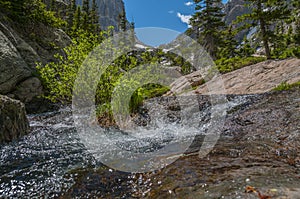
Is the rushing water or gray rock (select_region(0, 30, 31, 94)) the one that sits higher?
gray rock (select_region(0, 30, 31, 94))

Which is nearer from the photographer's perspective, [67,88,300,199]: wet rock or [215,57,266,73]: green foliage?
[67,88,300,199]: wet rock

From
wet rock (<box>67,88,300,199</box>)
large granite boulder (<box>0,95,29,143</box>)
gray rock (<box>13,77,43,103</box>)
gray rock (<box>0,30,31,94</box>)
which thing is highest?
gray rock (<box>0,30,31,94</box>)

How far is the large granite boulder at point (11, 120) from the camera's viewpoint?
603 centimetres

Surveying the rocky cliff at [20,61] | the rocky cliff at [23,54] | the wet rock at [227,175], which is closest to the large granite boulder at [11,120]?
the rocky cliff at [23,54]

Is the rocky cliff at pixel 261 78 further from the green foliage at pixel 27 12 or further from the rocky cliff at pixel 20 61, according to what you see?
the green foliage at pixel 27 12

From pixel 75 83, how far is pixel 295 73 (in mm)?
10956

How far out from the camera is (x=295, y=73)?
11.4 m

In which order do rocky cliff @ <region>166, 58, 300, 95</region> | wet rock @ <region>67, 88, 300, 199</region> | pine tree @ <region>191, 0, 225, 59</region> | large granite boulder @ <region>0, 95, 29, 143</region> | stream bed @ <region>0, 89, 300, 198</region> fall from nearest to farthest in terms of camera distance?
1. wet rock @ <region>67, 88, 300, 199</region>
2. stream bed @ <region>0, 89, 300, 198</region>
3. large granite boulder @ <region>0, 95, 29, 143</region>
4. rocky cliff @ <region>166, 58, 300, 95</region>
5. pine tree @ <region>191, 0, 225, 59</region>

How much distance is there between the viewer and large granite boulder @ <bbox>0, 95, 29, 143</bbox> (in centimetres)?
603

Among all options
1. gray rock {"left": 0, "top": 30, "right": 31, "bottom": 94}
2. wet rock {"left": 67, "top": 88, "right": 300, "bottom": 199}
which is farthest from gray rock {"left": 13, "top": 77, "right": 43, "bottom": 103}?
wet rock {"left": 67, "top": 88, "right": 300, "bottom": 199}

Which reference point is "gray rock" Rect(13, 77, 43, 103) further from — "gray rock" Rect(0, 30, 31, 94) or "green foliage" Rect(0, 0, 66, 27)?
"green foliage" Rect(0, 0, 66, 27)

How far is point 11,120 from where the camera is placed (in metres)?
6.46

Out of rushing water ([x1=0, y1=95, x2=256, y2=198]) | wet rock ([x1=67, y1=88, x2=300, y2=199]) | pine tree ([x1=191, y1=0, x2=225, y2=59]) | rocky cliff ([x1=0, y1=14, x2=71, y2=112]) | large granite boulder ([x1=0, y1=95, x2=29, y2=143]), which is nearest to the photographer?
wet rock ([x1=67, y1=88, x2=300, y2=199])

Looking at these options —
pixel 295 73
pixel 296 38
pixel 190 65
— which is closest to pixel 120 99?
pixel 295 73
